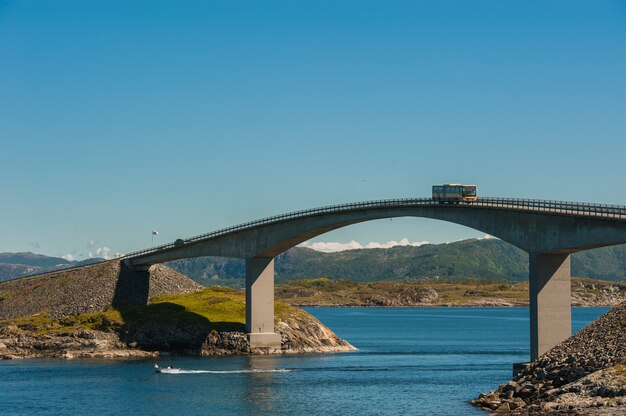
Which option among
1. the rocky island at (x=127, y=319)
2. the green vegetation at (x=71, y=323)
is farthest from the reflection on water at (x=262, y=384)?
the green vegetation at (x=71, y=323)

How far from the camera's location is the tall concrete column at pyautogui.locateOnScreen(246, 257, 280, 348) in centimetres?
12838

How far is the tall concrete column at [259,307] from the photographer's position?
12838 centimetres

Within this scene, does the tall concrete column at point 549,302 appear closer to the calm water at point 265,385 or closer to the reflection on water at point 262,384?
the calm water at point 265,385

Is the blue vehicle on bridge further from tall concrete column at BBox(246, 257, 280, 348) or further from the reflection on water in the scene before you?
tall concrete column at BBox(246, 257, 280, 348)

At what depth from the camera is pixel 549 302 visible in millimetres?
91750

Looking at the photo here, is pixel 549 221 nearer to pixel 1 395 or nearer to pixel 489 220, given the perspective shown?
pixel 489 220

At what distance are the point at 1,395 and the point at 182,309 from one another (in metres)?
50.3

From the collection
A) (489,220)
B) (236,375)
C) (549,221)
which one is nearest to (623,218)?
(549,221)

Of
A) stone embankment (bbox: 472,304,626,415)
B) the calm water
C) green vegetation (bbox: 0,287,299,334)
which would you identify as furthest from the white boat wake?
stone embankment (bbox: 472,304,626,415)

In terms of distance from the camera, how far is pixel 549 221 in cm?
9125

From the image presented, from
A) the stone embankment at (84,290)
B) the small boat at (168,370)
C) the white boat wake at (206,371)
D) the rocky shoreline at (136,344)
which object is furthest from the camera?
the stone embankment at (84,290)

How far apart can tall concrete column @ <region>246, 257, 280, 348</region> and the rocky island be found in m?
1.26

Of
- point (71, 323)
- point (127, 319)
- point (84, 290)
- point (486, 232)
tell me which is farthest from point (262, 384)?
point (84, 290)

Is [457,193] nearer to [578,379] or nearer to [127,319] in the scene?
[578,379]
